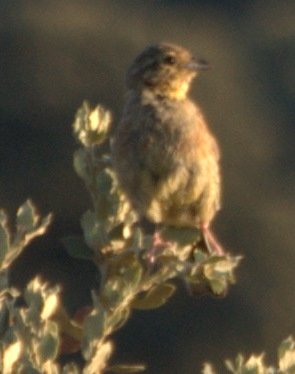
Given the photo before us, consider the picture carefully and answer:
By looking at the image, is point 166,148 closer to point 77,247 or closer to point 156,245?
point 156,245

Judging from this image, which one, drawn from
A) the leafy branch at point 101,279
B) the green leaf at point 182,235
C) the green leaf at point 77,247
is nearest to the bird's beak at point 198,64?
the green leaf at point 182,235

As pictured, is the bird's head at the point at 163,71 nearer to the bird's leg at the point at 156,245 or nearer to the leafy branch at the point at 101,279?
the bird's leg at the point at 156,245

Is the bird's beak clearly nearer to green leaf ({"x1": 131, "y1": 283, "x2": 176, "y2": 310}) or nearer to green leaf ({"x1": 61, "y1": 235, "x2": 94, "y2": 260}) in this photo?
green leaf ({"x1": 61, "y1": 235, "x2": 94, "y2": 260})

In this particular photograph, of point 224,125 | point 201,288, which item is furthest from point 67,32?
point 201,288

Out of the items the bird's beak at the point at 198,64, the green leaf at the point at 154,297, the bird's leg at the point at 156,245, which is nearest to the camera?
the green leaf at the point at 154,297

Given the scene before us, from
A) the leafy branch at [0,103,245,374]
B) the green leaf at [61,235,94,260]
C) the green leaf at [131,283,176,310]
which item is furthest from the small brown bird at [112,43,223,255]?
the green leaf at [131,283,176,310]

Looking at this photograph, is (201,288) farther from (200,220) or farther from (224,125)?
(224,125)

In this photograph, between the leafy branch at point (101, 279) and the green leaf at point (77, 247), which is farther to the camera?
the green leaf at point (77, 247)

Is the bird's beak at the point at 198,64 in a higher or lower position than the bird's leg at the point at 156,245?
higher
